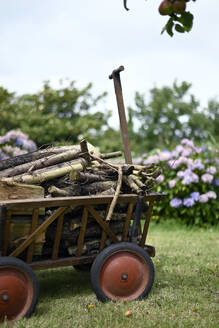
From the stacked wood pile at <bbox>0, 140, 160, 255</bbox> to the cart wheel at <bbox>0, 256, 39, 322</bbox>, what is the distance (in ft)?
0.79

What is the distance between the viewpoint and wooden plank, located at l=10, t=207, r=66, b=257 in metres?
2.88

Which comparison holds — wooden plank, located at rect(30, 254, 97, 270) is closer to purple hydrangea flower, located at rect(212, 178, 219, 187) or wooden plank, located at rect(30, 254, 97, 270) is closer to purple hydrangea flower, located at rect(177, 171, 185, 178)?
purple hydrangea flower, located at rect(177, 171, 185, 178)

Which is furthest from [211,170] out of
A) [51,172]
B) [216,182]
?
[51,172]

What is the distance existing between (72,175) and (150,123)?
28464mm

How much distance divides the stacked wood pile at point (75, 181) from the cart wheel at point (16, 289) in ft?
0.79

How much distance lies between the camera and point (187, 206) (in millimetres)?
6930

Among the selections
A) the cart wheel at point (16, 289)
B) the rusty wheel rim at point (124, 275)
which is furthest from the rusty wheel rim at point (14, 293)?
the rusty wheel rim at point (124, 275)

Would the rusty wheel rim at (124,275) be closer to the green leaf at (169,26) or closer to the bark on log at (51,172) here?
the bark on log at (51,172)

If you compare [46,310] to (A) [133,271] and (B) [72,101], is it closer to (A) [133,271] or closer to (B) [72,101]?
(A) [133,271]

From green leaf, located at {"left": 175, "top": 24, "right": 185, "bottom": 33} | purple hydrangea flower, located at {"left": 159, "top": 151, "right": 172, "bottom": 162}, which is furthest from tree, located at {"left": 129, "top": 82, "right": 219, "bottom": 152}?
green leaf, located at {"left": 175, "top": 24, "right": 185, "bottom": 33}

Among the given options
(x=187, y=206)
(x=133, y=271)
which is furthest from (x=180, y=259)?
(x=187, y=206)

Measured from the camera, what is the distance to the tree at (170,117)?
2889 centimetres

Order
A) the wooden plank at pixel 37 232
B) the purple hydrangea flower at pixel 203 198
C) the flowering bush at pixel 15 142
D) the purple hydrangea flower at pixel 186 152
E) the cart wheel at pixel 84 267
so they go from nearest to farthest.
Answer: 1. the wooden plank at pixel 37 232
2. the cart wheel at pixel 84 267
3. the purple hydrangea flower at pixel 203 198
4. the purple hydrangea flower at pixel 186 152
5. the flowering bush at pixel 15 142

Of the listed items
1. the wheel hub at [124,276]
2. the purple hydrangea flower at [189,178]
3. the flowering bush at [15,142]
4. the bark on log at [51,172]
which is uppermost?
the flowering bush at [15,142]
